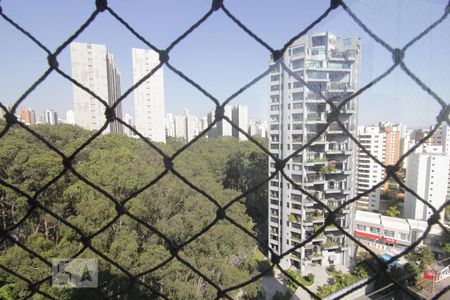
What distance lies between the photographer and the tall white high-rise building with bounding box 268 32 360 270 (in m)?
1.15

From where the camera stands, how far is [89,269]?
9.81 feet

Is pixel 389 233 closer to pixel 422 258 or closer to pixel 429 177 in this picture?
pixel 422 258

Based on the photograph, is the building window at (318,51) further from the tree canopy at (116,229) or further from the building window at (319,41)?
the tree canopy at (116,229)

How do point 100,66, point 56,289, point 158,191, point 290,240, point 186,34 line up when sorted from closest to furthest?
point 186,34, point 56,289, point 100,66, point 158,191, point 290,240

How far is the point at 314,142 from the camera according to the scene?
2.13 m

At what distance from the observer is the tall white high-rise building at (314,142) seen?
115 centimetres

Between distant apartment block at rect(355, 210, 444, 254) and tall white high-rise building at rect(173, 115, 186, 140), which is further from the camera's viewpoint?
tall white high-rise building at rect(173, 115, 186, 140)

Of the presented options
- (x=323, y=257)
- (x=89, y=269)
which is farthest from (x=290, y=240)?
(x=89, y=269)

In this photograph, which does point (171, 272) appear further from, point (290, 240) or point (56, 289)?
point (290, 240)

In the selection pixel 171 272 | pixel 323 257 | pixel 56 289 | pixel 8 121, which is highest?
pixel 8 121

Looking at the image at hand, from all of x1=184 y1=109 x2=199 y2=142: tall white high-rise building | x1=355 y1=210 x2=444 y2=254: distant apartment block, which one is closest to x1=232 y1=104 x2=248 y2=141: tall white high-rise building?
x1=355 y1=210 x2=444 y2=254: distant apartment block

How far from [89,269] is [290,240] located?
406 cm

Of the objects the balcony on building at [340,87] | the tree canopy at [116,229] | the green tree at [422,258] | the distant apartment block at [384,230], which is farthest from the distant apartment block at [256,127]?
the green tree at [422,258]

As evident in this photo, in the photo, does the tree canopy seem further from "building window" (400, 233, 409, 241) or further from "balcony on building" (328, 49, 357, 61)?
"building window" (400, 233, 409, 241)
